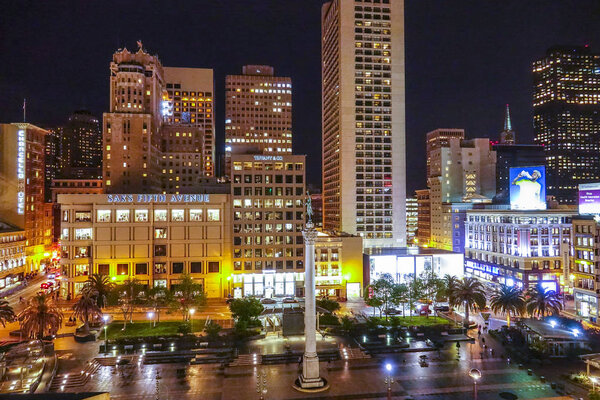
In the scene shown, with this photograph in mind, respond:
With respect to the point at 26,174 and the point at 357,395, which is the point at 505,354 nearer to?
the point at 357,395

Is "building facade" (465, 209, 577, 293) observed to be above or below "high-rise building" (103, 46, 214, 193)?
below

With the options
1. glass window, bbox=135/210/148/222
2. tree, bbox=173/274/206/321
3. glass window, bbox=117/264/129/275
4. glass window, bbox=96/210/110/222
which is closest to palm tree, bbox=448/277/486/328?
tree, bbox=173/274/206/321

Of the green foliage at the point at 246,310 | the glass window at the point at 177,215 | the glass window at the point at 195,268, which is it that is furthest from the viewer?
the glass window at the point at 177,215

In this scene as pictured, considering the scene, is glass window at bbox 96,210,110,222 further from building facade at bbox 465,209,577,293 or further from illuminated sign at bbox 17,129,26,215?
building facade at bbox 465,209,577,293

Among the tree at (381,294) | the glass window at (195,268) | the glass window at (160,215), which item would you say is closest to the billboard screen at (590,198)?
the tree at (381,294)

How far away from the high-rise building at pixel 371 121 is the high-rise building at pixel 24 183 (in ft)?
307

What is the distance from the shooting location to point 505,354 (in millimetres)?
55312

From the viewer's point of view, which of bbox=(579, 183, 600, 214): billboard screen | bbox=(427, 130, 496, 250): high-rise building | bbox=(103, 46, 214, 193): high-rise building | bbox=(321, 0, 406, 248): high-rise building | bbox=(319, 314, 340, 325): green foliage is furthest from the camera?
bbox=(427, 130, 496, 250): high-rise building

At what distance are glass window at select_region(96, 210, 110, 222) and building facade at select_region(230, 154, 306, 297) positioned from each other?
28.0 m

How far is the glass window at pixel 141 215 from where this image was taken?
93.4 m

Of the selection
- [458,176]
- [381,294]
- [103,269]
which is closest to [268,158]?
[381,294]

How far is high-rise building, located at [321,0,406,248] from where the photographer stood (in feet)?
436

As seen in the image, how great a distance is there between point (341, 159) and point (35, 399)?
377 ft

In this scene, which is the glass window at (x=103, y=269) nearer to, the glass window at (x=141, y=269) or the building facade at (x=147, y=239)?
the building facade at (x=147, y=239)
